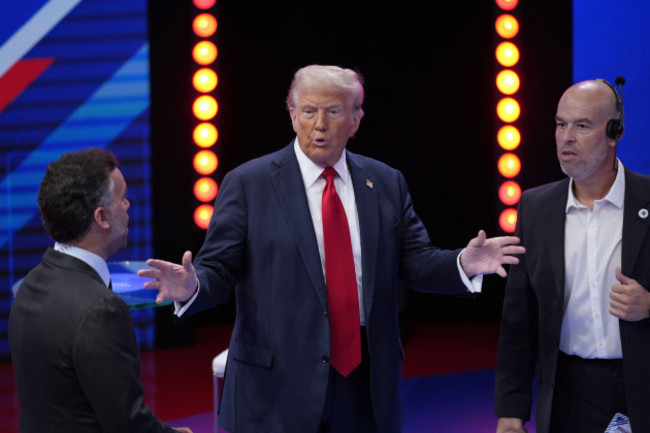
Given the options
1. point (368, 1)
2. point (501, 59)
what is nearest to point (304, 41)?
point (368, 1)

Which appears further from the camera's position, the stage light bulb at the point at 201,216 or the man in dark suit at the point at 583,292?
the stage light bulb at the point at 201,216

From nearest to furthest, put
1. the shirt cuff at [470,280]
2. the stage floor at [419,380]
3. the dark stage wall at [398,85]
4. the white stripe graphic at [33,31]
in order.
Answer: the shirt cuff at [470,280] < the stage floor at [419,380] < the white stripe graphic at [33,31] < the dark stage wall at [398,85]

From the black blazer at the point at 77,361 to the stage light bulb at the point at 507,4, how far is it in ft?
13.1

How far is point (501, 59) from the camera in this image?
5.38 meters

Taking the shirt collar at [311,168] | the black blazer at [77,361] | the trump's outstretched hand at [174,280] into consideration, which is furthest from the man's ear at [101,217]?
the shirt collar at [311,168]

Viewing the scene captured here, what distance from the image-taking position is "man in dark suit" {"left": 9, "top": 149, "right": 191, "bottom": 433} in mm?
1911

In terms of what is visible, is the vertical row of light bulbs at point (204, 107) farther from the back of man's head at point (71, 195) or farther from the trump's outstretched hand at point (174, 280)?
the back of man's head at point (71, 195)

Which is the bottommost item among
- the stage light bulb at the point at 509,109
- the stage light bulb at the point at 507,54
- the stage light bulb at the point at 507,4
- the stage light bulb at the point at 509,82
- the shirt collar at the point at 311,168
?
the shirt collar at the point at 311,168

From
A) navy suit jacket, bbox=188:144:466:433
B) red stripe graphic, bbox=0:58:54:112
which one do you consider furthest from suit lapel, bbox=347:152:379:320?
red stripe graphic, bbox=0:58:54:112

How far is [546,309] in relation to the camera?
2562 mm

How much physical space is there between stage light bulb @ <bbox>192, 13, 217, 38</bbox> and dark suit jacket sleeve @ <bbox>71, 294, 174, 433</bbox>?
3636 mm

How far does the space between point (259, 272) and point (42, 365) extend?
849 millimetres

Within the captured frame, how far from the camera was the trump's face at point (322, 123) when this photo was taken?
272cm

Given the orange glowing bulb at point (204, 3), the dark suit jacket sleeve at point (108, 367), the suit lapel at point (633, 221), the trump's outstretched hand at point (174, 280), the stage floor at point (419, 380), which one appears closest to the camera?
the dark suit jacket sleeve at point (108, 367)
